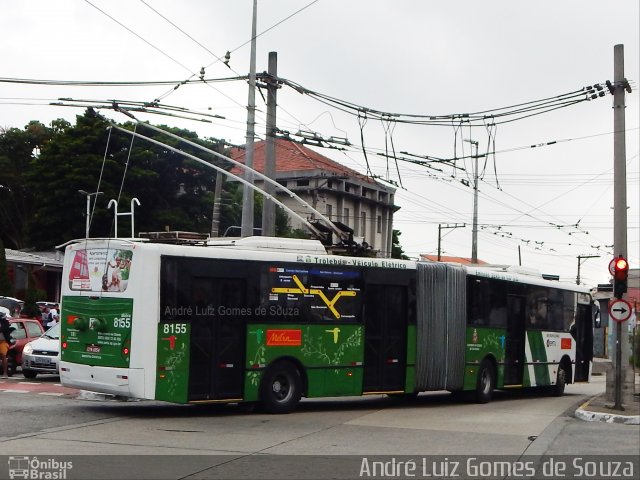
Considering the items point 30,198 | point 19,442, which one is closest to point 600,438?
point 19,442

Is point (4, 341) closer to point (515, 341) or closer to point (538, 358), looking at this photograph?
point (515, 341)

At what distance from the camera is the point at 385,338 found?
59.5ft

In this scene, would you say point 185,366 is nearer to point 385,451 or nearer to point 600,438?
point 385,451

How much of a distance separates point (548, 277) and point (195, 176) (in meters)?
32.6

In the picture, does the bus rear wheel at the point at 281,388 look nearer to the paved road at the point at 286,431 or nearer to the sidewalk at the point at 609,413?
the paved road at the point at 286,431

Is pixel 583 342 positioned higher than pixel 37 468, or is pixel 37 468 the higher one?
pixel 583 342

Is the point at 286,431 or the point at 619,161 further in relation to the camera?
the point at 619,161

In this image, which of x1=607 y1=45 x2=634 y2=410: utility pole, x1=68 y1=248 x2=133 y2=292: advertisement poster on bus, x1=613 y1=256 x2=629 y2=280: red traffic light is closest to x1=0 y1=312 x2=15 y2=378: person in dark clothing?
x1=68 y1=248 x2=133 y2=292: advertisement poster on bus

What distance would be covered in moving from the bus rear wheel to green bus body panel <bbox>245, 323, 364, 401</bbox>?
16 cm

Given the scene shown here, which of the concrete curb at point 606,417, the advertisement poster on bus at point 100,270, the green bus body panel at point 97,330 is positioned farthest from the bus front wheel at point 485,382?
the advertisement poster on bus at point 100,270

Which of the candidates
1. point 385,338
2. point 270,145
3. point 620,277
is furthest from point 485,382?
point 270,145

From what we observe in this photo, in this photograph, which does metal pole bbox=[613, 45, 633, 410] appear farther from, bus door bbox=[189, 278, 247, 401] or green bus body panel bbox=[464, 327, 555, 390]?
bus door bbox=[189, 278, 247, 401]

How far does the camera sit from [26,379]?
73.7 ft

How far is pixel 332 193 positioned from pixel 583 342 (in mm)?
40970
